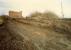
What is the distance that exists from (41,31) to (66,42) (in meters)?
0.38

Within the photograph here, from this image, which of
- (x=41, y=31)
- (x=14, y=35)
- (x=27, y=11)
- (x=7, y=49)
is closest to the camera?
(x=7, y=49)

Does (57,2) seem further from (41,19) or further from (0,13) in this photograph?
(0,13)

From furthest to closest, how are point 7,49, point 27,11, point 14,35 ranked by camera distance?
point 27,11, point 14,35, point 7,49

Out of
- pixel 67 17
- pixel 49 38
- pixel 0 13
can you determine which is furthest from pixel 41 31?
pixel 0 13

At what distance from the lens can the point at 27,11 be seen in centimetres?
221

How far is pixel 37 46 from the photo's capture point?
6.08 ft

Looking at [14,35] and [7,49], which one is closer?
[7,49]

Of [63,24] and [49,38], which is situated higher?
[63,24]

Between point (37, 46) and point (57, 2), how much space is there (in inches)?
33.1

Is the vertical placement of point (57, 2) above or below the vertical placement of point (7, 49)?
above

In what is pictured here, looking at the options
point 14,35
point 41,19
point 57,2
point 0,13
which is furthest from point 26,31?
point 57,2

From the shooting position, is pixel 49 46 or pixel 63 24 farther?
pixel 63 24

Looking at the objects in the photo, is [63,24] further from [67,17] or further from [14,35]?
[14,35]

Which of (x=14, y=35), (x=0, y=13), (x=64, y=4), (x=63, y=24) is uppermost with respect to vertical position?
(x=64, y=4)
